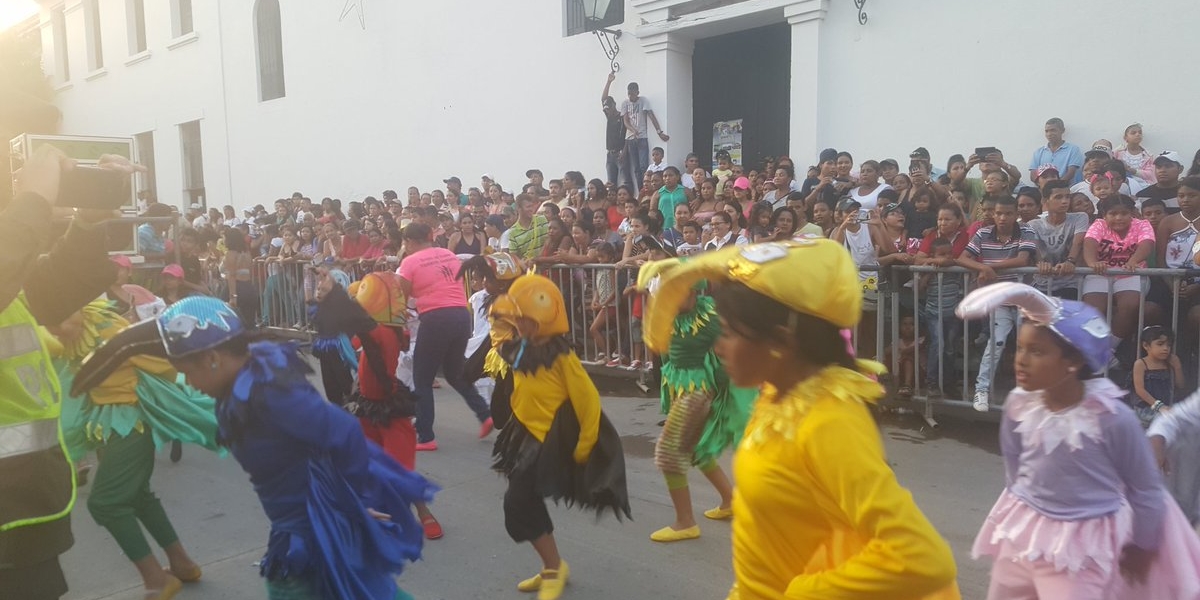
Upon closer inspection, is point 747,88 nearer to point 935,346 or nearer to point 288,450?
point 935,346

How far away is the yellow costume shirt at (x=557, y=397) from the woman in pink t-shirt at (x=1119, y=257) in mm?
4097

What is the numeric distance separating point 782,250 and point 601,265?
7.01m

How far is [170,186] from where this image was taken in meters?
24.1

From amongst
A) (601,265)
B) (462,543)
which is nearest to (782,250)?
(462,543)

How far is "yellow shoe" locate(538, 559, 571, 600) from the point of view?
4152mm

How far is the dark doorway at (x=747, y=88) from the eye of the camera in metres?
12.6

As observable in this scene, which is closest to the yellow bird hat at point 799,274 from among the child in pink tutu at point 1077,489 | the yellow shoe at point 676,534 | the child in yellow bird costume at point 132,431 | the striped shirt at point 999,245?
the child in pink tutu at point 1077,489

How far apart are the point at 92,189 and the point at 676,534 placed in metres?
3.29

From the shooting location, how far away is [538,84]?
14.6m

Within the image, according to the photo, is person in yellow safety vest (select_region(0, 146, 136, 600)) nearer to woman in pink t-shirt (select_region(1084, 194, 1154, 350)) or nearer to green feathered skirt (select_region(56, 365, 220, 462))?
green feathered skirt (select_region(56, 365, 220, 462))

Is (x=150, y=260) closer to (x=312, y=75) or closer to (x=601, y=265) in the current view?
(x=601, y=265)

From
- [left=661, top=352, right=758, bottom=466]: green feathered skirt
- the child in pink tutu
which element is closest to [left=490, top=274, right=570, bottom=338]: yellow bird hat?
[left=661, top=352, right=758, bottom=466]: green feathered skirt

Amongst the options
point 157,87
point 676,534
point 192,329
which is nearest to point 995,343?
point 676,534

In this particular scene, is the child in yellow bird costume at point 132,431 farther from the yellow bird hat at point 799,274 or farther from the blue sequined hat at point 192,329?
the yellow bird hat at point 799,274
